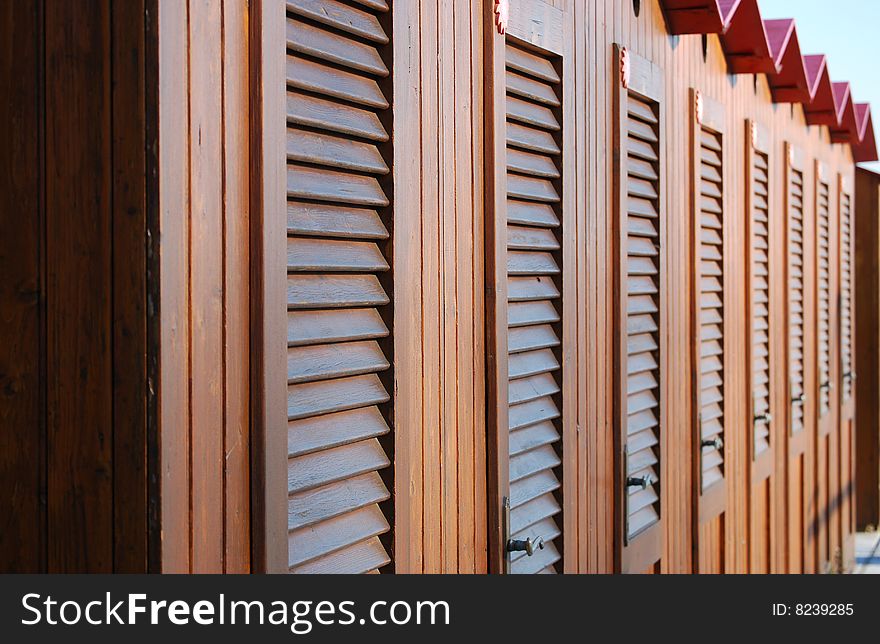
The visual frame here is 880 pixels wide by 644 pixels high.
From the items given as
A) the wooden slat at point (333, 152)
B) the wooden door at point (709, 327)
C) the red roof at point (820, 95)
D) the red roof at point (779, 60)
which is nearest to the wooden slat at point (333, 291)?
the wooden slat at point (333, 152)

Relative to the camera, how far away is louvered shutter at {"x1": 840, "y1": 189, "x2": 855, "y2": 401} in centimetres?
1001

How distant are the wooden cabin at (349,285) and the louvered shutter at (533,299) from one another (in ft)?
0.04

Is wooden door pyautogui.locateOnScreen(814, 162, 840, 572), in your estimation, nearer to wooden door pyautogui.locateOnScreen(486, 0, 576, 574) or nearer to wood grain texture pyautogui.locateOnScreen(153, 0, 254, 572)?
wooden door pyautogui.locateOnScreen(486, 0, 576, 574)

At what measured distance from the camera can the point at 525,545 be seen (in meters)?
3.19

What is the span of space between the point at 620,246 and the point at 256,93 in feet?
7.69

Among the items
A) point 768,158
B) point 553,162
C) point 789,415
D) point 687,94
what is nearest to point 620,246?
point 553,162

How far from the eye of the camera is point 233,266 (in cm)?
199

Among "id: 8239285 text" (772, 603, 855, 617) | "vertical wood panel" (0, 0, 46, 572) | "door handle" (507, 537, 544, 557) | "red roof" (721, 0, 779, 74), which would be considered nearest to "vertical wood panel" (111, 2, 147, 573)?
"vertical wood panel" (0, 0, 46, 572)

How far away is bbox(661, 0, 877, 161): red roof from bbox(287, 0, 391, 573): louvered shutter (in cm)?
275

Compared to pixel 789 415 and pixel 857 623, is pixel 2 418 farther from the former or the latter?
pixel 789 415

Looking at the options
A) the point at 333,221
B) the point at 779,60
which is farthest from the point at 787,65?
the point at 333,221

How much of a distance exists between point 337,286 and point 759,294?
4.89m

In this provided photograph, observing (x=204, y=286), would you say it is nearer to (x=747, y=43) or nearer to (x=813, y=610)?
(x=813, y=610)

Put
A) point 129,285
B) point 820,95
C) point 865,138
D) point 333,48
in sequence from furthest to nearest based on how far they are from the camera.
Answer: point 865,138 < point 820,95 < point 333,48 < point 129,285
